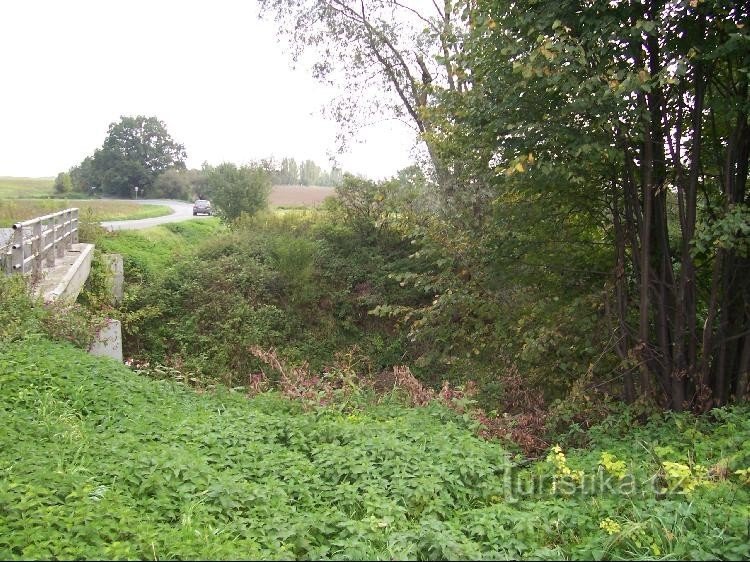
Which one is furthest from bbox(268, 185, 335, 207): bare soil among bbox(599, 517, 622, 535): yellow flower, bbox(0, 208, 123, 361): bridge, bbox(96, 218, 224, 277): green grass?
bbox(599, 517, 622, 535): yellow flower

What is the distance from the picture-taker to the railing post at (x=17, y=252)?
10516 millimetres

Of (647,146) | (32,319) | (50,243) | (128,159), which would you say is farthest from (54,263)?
(128,159)

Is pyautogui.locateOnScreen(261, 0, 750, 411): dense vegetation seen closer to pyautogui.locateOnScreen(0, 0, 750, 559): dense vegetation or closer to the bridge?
pyautogui.locateOnScreen(0, 0, 750, 559): dense vegetation

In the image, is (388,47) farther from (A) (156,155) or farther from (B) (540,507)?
(A) (156,155)

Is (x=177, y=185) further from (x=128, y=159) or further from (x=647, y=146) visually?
(x=647, y=146)

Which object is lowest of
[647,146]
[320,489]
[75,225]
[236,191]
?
[320,489]

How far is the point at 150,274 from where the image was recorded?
1944cm

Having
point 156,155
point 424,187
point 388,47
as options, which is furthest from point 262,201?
point 156,155

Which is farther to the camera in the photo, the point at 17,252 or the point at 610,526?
the point at 17,252

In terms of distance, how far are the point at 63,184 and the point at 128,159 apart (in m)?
8.34

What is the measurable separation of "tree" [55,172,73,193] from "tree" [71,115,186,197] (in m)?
2.64

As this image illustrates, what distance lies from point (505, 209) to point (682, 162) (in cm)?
274

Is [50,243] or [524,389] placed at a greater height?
[50,243]

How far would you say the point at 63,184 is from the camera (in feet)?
242
